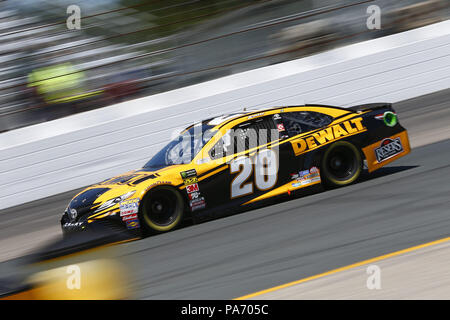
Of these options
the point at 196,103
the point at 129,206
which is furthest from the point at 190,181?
the point at 196,103

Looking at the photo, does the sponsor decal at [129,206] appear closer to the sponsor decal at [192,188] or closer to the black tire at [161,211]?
the black tire at [161,211]

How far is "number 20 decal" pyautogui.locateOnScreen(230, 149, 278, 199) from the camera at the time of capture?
26.2 ft

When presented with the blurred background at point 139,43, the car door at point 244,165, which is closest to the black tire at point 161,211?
the car door at point 244,165

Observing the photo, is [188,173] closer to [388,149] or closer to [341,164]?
[341,164]

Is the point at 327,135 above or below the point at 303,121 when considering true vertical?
below

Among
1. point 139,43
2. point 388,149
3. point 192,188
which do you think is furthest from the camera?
point 139,43

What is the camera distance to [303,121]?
8578 millimetres

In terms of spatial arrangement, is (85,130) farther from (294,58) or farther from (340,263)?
(340,263)

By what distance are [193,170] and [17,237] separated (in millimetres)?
2935

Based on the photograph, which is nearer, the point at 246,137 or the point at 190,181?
the point at 190,181

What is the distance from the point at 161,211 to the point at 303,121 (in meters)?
2.16

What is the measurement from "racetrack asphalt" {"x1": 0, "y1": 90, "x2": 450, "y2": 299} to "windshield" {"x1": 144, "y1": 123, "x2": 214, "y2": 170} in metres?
0.85

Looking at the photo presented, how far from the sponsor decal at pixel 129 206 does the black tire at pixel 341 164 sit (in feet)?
7.74

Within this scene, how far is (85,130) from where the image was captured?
11961 millimetres
